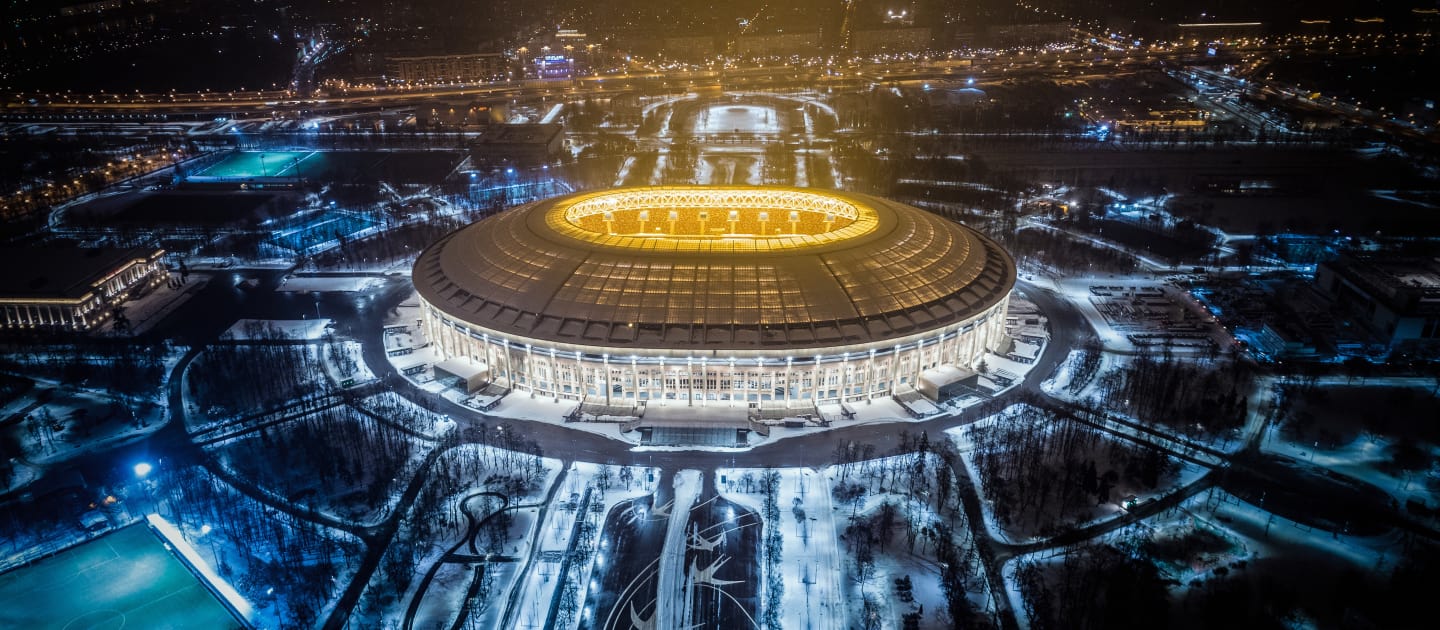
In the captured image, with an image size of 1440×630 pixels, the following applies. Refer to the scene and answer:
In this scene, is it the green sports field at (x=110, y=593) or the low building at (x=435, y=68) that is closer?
the green sports field at (x=110, y=593)

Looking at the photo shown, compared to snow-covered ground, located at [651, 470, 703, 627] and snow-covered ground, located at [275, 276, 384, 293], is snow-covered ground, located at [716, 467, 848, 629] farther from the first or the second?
snow-covered ground, located at [275, 276, 384, 293]

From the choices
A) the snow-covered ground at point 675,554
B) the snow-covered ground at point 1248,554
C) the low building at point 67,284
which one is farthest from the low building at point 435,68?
the snow-covered ground at point 1248,554

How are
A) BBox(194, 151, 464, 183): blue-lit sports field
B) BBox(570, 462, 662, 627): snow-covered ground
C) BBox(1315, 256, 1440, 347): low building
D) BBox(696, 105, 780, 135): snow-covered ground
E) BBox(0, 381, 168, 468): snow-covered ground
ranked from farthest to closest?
BBox(696, 105, 780, 135): snow-covered ground → BBox(194, 151, 464, 183): blue-lit sports field → BBox(1315, 256, 1440, 347): low building → BBox(0, 381, 168, 468): snow-covered ground → BBox(570, 462, 662, 627): snow-covered ground

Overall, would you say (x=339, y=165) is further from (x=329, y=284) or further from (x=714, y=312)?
(x=714, y=312)

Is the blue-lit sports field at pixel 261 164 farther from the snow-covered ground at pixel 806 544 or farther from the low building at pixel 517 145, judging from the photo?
the snow-covered ground at pixel 806 544

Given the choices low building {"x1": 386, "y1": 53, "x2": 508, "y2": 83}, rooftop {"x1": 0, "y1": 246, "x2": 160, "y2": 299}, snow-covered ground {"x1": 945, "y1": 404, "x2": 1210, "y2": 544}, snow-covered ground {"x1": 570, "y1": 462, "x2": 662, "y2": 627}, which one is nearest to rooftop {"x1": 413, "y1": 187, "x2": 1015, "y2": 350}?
snow-covered ground {"x1": 945, "y1": 404, "x2": 1210, "y2": 544}

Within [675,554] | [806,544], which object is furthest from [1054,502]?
[675,554]
